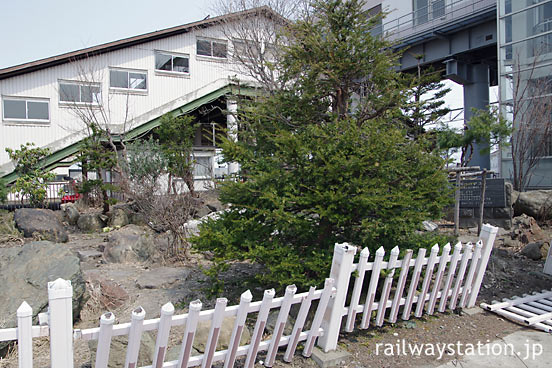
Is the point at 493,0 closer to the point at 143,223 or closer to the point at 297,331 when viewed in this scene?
the point at 143,223

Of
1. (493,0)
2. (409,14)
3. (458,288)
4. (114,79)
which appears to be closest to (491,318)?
(458,288)

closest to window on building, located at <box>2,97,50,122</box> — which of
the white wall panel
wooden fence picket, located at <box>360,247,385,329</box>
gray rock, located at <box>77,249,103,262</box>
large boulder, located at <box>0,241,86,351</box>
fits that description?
the white wall panel

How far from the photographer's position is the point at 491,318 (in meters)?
4.51

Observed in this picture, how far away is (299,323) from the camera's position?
3373mm

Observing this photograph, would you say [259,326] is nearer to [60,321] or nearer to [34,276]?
[60,321]

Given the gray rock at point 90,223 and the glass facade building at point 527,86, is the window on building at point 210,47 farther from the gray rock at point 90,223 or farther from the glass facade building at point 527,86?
the glass facade building at point 527,86

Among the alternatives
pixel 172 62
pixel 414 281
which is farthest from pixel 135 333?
pixel 172 62

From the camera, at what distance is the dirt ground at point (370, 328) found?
359cm

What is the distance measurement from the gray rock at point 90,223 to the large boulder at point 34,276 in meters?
7.25

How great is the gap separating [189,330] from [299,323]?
1016 millimetres

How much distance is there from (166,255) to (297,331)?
436 centimetres

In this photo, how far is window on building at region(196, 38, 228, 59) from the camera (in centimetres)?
1820

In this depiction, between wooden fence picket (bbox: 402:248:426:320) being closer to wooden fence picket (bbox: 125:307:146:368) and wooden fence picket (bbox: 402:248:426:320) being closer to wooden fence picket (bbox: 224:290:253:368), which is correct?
wooden fence picket (bbox: 224:290:253:368)

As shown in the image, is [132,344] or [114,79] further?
[114,79]
